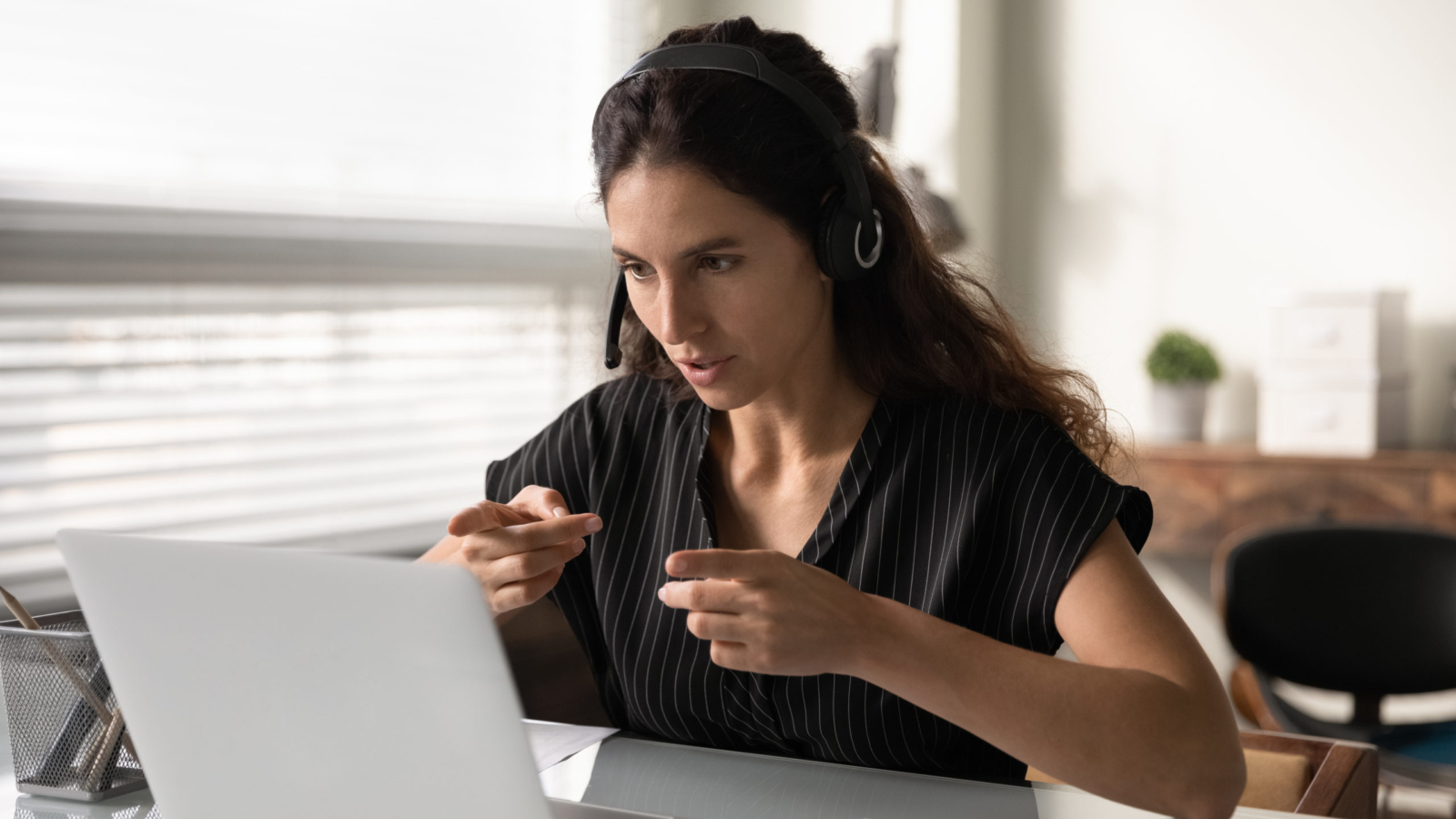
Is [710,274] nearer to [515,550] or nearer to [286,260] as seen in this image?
[515,550]

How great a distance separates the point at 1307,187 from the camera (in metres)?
2.88

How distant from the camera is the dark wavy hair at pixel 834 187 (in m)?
1.07

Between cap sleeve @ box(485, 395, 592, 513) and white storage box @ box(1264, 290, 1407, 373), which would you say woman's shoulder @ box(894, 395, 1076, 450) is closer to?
cap sleeve @ box(485, 395, 592, 513)

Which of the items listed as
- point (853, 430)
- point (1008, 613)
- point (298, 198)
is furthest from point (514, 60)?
point (1008, 613)

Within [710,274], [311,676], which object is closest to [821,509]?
[710,274]

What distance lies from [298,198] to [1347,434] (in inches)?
86.4

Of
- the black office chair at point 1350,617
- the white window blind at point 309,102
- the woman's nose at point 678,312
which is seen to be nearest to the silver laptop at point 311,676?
the woman's nose at point 678,312

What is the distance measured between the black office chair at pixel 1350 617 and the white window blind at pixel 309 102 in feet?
5.08

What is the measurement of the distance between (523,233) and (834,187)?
137cm

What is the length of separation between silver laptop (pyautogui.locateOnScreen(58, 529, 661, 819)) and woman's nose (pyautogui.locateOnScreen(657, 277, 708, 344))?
0.48 meters

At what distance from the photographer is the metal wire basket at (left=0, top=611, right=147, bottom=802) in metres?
0.85

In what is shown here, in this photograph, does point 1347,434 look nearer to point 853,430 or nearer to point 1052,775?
point 853,430

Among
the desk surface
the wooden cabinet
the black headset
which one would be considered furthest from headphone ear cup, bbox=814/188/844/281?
the wooden cabinet

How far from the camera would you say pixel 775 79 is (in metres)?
1.08
